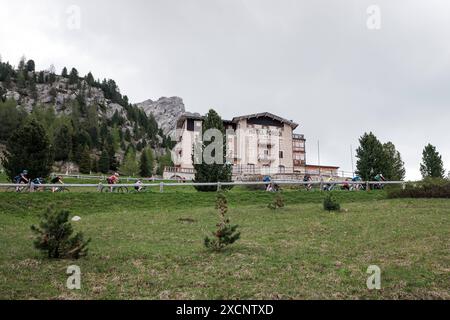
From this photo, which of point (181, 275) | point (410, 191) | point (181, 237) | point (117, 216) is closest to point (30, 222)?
point (117, 216)

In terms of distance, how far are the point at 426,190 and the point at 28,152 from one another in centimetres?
3129

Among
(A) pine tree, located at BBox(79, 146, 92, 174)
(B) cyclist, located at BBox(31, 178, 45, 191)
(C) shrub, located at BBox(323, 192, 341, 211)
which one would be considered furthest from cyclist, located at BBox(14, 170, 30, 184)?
(A) pine tree, located at BBox(79, 146, 92, 174)

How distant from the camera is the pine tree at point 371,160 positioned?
1656 inches

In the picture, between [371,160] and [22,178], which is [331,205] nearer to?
[371,160]

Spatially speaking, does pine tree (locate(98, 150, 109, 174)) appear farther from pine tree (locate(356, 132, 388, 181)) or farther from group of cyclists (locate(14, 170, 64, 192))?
pine tree (locate(356, 132, 388, 181))

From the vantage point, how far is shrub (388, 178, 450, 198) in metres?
28.5

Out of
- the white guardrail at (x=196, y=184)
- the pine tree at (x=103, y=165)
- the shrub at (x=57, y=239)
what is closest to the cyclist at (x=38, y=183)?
the white guardrail at (x=196, y=184)

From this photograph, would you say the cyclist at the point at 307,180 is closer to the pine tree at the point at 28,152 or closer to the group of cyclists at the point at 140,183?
the group of cyclists at the point at 140,183

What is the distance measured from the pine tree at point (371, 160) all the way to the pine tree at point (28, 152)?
3042 centimetres

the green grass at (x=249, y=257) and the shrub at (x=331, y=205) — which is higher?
the shrub at (x=331, y=205)

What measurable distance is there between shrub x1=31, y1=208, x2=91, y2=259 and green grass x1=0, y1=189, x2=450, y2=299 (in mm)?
393

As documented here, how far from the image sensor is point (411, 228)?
1725cm
